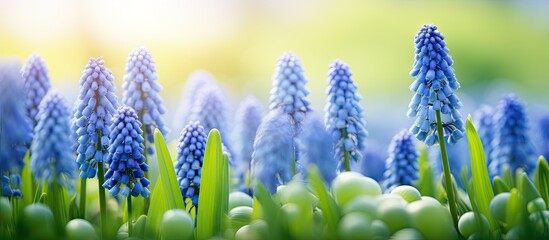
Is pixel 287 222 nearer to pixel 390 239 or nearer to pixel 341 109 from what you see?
pixel 390 239

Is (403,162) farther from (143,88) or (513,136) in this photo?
(143,88)

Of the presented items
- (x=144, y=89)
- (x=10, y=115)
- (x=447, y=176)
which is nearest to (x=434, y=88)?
(x=447, y=176)

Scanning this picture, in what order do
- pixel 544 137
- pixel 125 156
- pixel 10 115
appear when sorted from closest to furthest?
pixel 10 115
pixel 125 156
pixel 544 137

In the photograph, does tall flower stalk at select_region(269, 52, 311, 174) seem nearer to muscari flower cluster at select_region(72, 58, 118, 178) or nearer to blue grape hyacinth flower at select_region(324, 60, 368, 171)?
blue grape hyacinth flower at select_region(324, 60, 368, 171)

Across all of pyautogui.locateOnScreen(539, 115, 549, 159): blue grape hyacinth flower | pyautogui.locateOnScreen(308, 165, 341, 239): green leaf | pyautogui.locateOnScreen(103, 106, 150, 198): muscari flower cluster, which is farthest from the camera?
pyautogui.locateOnScreen(539, 115, 549, 159): blue grape hyacinth flower

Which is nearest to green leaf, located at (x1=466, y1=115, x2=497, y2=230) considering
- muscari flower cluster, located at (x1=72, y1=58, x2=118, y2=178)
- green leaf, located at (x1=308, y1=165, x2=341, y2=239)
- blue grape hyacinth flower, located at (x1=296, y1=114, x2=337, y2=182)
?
blue grape hyacinth flower, located at (x1=296, y1=114, x2=337, y2=182)

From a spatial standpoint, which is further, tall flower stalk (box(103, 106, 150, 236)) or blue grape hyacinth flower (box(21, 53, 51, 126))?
blue grape hyacinth flower (box(21, 53, 51, 126))

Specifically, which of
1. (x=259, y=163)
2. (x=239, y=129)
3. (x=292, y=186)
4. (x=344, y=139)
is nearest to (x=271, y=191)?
(x=259, y=163)

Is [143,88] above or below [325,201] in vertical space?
above
